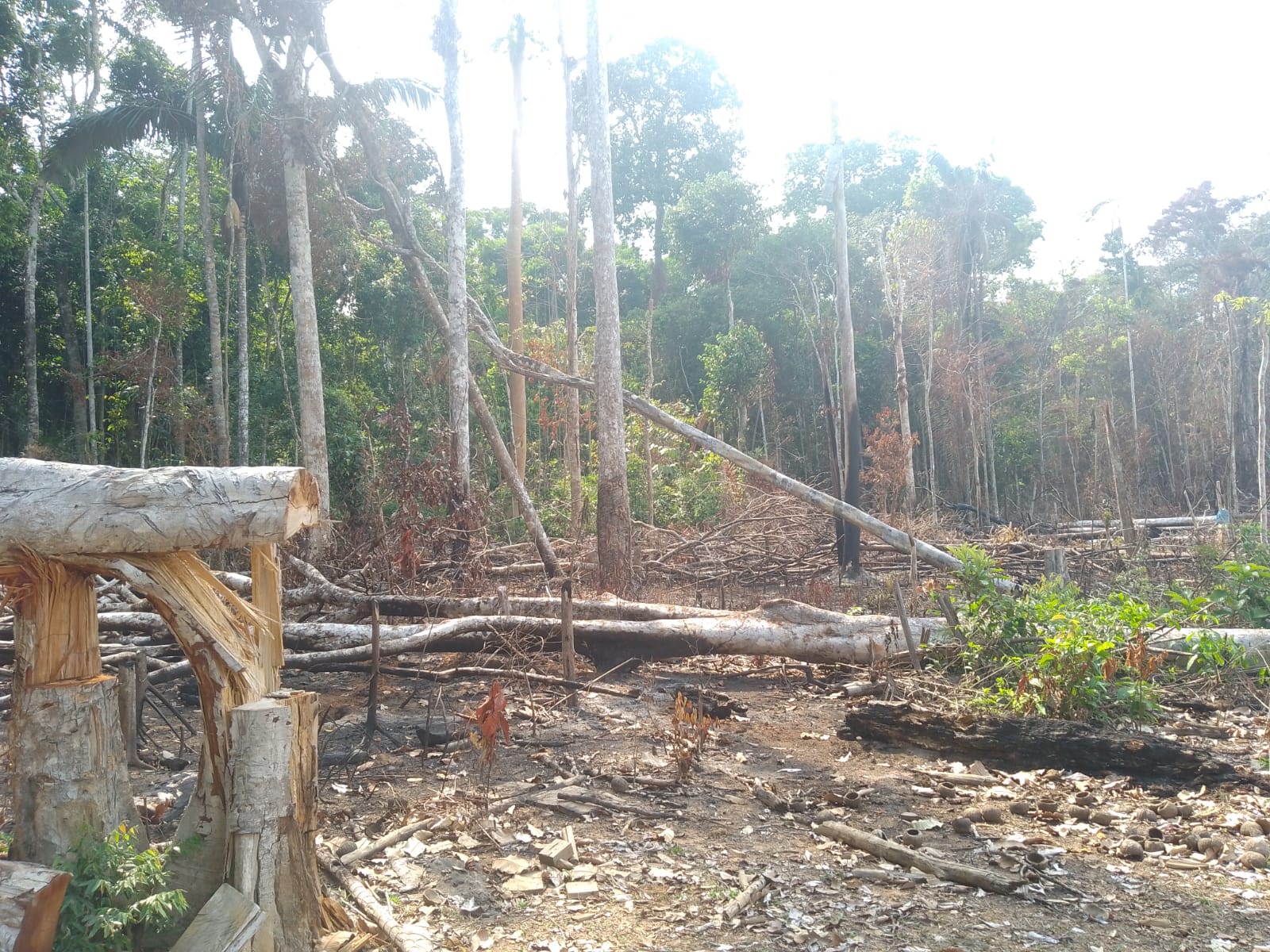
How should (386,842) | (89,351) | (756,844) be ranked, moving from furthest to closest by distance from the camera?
1. (89,351)
2. (756,844)
3. (386,842)

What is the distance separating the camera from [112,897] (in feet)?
8.19

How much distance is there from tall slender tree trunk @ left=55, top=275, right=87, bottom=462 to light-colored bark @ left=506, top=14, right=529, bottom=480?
7845mm

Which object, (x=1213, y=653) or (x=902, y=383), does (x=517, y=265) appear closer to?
(x=902, y=383)

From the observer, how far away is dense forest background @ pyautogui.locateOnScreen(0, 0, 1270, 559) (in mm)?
Answer: 15375

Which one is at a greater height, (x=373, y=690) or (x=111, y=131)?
(x=111, y=131)

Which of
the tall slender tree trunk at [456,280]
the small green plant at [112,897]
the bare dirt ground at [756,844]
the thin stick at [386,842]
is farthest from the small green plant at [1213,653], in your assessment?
the tall slender tree trunk at [456,280]

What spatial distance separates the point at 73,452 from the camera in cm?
1788

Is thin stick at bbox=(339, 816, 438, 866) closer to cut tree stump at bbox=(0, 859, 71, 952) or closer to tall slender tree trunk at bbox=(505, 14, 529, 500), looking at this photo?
cut tree stump at bbox=(0, 859, 71, 952)

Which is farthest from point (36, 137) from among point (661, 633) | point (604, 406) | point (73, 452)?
point (661, 633)

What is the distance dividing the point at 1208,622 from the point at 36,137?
2125cm

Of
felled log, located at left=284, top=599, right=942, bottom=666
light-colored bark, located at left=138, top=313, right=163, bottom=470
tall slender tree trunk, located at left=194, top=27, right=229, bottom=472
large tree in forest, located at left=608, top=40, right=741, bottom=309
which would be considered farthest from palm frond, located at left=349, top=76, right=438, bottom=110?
large tree in forest, located at left=608, top=40, right=741, bottom=309

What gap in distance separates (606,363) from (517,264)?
7.35m

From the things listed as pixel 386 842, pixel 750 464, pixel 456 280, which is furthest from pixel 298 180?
pixel 386 842

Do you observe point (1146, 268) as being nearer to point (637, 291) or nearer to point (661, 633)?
point (637, 291)
